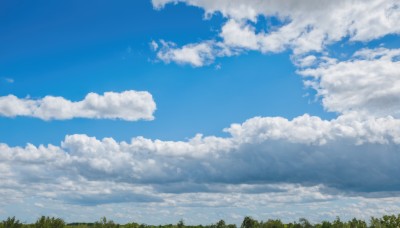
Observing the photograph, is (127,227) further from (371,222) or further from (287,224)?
(371,222)

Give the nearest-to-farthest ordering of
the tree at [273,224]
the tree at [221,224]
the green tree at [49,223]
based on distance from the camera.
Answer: the green tree at [49,223] < the tree at [273,224] < the tree at [221,224]

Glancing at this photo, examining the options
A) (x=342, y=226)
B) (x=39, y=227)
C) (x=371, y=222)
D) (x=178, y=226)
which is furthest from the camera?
(x=178, y=226)

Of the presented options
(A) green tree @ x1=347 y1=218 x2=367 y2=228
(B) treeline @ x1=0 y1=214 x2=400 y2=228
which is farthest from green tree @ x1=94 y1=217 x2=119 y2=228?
(A) green tree @ x1=347 y1=218 x2=367 y2=228

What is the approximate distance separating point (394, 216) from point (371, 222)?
14.2m

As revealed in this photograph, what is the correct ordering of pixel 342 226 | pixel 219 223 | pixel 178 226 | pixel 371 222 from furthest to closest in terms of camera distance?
pixel 178 226 < pixel 219 223 < pixel 342 226 < pixel 371 222

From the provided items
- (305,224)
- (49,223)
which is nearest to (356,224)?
(305,224)

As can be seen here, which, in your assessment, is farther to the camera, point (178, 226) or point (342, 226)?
point (178, 226)

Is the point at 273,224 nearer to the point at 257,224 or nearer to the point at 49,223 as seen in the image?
the point at 257,224

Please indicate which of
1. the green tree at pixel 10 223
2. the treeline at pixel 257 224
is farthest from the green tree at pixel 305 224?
the green tree at pixel 10 223

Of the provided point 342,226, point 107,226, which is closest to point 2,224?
point 107,226

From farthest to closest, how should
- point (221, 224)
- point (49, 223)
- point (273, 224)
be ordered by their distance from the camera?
1. point (221, 224)
2. point (273, 224)
3. point (49, 223)

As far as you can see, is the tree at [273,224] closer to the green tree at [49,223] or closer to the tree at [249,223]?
the tree at [249,223]

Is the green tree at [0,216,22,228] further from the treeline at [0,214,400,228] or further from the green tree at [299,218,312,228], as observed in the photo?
the green tree at [299,218,312,228]

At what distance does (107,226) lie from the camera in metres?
119
